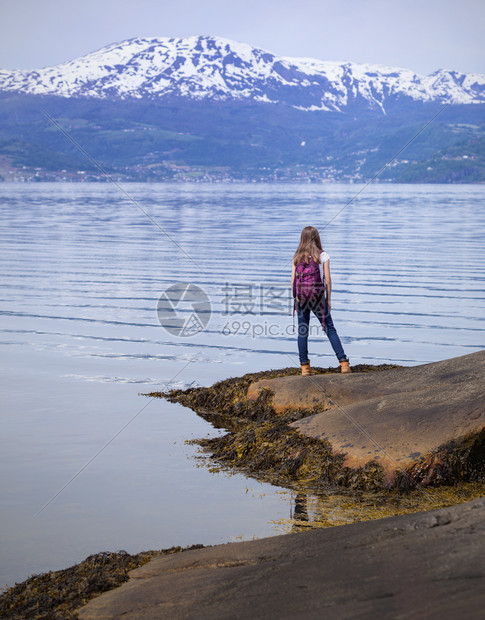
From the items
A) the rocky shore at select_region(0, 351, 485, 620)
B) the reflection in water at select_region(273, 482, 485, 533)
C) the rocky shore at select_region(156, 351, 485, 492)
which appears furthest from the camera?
the rocky shore at select_region(156, 351, 485, 492)

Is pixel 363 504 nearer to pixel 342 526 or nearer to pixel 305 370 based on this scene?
pixel 342 526

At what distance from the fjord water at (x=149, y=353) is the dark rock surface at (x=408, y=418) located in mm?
1167

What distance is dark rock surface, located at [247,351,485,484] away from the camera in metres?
9.30

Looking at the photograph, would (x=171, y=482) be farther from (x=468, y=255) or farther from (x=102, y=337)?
(x=468, y=255)

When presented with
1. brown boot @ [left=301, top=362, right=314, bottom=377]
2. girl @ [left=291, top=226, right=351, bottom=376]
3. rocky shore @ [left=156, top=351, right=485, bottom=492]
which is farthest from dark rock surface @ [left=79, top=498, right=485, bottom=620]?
girl @ [left=291, top=226, right=351, bottom=376]

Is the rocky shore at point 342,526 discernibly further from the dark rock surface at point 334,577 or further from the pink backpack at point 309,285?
the pink backpack at point 309,285

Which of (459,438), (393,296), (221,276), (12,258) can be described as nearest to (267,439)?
(459,438)

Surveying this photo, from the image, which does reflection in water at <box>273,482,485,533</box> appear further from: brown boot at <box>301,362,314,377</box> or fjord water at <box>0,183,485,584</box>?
brown boot at <box>301,362,314,377</box>

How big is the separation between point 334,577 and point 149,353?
41.3 ft

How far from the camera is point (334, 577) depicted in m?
5.62

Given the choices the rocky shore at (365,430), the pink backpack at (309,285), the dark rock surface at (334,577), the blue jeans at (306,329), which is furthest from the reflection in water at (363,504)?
the pink backpack at (309,285)

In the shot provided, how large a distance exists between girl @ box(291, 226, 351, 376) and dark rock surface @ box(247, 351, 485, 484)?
3.73 ft

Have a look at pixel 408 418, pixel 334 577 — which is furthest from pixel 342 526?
pixel 408 418

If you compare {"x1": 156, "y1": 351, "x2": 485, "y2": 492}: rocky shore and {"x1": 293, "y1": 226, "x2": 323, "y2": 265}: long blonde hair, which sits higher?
{"x1": 293, "y1": 226, "x2": 323, "y2": 265}: long blonde hair
